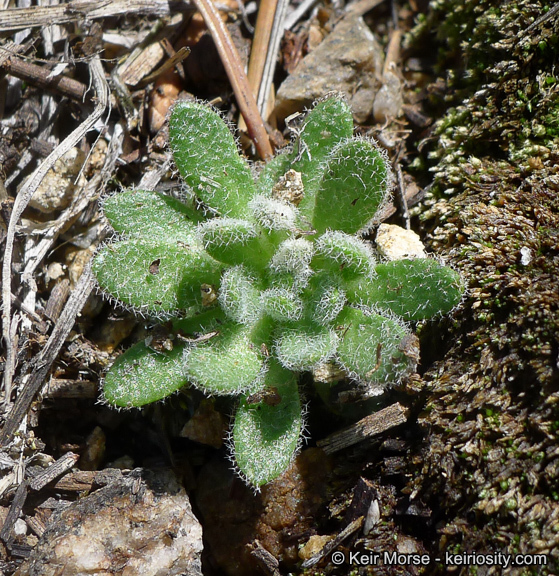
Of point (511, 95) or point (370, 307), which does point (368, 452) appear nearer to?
point (370, 307)

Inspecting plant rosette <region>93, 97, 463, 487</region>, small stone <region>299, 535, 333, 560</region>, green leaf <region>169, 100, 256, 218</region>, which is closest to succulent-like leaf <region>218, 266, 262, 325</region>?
plant rosette <region>93, 97, 463, 487</region>

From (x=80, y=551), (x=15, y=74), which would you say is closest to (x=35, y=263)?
(x=15, y=74)

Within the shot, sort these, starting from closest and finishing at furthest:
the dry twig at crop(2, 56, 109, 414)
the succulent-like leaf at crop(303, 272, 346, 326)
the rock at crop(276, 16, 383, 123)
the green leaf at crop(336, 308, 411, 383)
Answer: the green leaf at crop(336, 308, 411, 383)
the succulent-like leaf at crop(303, 272, 346, 326)
the dry twig at crop(2, 56, 109, 414)
the rock at crop(276, 16, 383, 123)

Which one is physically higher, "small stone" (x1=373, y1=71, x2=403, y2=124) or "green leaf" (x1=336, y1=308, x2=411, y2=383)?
"small stone" (x1=373, y1=71, x2=403, y2=124)

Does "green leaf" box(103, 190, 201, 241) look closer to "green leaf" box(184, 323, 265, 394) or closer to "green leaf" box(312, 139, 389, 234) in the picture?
"green leaf" box(184, 323, 265, 394)

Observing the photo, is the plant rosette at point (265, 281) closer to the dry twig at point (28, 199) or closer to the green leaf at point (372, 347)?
the green leaf at point (372, 347)

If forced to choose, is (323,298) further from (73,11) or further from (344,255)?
(73,11)
